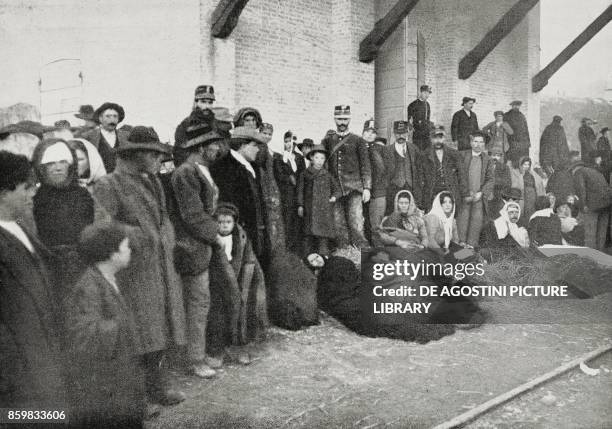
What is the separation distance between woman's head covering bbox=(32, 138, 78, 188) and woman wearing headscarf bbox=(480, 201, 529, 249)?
3.49m

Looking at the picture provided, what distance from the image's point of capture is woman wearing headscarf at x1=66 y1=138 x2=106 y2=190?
12.2 feet

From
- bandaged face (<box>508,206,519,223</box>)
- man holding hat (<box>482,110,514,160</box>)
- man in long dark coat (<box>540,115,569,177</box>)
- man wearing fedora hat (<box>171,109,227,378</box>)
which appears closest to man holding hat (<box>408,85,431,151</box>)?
man holding hat (<box>482,110,514,160</box>)

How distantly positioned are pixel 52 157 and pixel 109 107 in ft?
2.28

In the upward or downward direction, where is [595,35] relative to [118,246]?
upward

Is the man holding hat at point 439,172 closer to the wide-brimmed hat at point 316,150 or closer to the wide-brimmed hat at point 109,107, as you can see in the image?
the wide-brimmed hat at point 316,150

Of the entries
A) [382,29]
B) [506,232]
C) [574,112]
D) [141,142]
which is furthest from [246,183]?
[382,29]

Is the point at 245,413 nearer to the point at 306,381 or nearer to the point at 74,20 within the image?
the point at 306,381

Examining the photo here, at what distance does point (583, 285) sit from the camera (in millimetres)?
4914

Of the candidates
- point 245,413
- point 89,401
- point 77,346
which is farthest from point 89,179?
point 245,413

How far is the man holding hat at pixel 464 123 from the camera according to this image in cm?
791

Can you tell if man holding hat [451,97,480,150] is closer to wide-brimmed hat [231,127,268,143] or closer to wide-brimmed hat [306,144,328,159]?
wide-brimmed hat [306,144,328,159]

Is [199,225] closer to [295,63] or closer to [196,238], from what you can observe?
[196,238]

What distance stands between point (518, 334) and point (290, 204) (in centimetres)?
213

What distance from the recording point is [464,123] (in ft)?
26.2
